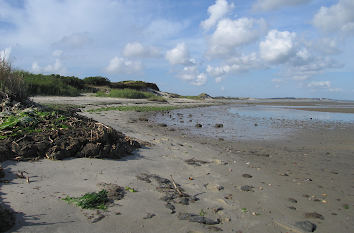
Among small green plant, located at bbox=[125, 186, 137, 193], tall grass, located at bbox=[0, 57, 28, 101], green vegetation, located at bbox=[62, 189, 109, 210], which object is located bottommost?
small green plant, located at bbox=[125, 186, 137, 193]

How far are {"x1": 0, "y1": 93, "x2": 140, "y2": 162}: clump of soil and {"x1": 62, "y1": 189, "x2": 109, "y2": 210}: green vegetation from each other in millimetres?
1296

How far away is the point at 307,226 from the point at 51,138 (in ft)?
12.9

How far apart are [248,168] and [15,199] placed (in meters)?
3.81

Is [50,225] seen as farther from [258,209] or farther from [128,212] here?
[258,209]

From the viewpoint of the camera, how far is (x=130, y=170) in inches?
159

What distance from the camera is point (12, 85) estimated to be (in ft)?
19.1

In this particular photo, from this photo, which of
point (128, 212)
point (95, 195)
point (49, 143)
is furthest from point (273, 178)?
Answer: point (49, 143)

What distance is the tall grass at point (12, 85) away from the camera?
5.71 meters

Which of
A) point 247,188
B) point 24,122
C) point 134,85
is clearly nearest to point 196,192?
point 247,188

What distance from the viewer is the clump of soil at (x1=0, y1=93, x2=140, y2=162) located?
386 cm

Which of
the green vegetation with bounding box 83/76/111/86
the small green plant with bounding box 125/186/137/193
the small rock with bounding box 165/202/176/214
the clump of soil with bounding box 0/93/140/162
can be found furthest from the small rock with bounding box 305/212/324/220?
the green vegetation with bounding box 83/76/111/86

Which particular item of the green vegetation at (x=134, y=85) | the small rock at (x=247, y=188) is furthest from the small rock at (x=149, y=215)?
the green vegetation at (x=134, y=85)

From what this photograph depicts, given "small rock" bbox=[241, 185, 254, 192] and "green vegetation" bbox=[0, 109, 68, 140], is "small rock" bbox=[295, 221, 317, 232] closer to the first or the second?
"small rock" bbox=[241, 185, 254, 192]

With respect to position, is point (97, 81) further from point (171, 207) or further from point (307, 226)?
point (307, 226)
